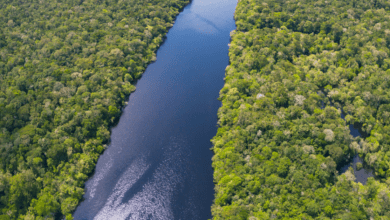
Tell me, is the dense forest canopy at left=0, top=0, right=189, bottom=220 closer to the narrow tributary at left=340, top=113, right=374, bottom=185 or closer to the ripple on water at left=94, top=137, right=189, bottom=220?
the ripple on water at left=94, top=137, right=189, bottom=220

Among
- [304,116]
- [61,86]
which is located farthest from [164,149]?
[304,116]

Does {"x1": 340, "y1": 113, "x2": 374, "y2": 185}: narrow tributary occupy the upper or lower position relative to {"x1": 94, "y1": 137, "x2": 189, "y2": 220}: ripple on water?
upper

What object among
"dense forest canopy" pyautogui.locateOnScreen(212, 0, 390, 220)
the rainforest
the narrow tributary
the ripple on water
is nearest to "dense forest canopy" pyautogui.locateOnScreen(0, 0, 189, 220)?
the rainforest

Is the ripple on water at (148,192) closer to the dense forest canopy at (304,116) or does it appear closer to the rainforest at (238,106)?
the rainforest at (238,106)

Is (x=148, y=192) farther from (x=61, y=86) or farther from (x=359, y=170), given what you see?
(x=359, y=170)

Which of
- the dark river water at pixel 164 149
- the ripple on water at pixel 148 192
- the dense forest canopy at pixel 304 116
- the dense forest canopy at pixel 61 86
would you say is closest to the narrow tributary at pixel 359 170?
the dense forest canopy at pixel 304 116

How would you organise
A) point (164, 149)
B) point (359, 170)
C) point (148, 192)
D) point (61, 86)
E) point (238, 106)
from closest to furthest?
point (148, 192) < point (359, 170) < point (164, 149) < point (238, 106) < point (61, 86)
